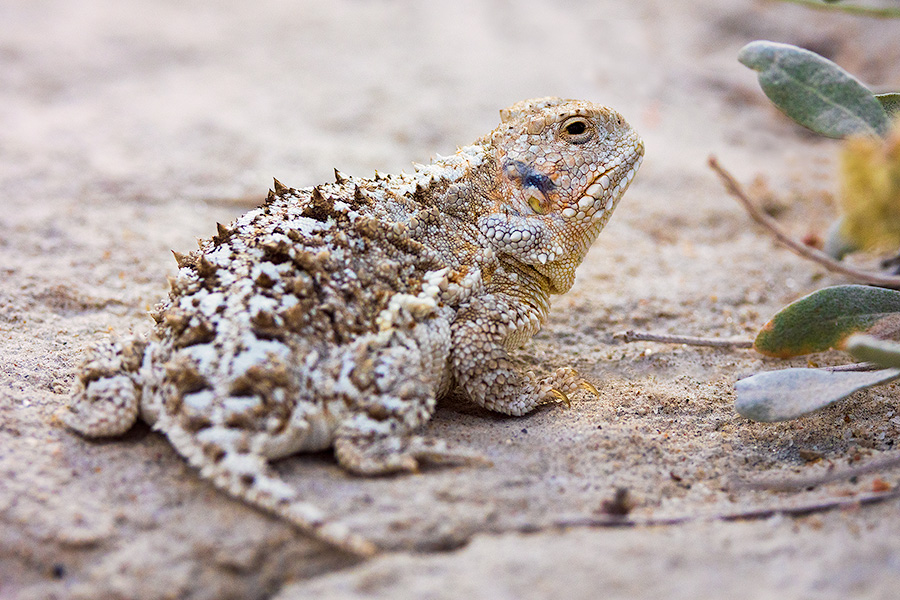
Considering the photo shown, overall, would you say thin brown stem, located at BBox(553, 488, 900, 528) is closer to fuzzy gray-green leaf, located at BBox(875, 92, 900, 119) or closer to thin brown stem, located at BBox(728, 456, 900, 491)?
thin brown stem, located at BBox(728, 456, 900, 491)

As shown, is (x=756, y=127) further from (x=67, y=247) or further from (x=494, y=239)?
(x=67, y=247)

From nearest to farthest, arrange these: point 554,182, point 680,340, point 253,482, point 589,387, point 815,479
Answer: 1. point 253,482
2. point 815,479
3. point 554,182
4. point 589,387
5. point 680,340

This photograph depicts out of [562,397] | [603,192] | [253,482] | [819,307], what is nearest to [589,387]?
[562,397]

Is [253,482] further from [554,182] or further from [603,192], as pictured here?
[603,192]

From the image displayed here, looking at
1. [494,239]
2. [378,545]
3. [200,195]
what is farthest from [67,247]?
[378,545]

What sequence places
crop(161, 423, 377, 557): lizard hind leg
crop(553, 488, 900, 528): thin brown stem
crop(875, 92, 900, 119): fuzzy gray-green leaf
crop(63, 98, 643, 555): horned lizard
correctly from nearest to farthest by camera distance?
crop(161, 423, 377, 557): lizard hind leg → crop(553, 488, 900, 528): thin brown stem → crop(63, 98, 643, 555): horned lizard → crop(875, 92, 900, 119): fuzzy gray-green leaf

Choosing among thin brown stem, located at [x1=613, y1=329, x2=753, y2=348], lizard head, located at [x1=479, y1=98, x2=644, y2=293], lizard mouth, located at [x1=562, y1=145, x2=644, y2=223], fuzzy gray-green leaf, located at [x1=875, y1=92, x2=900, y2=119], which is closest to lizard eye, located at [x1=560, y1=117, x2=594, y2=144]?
lizard head, located at [x1=479, y1=98, x2=644, y2=293]
